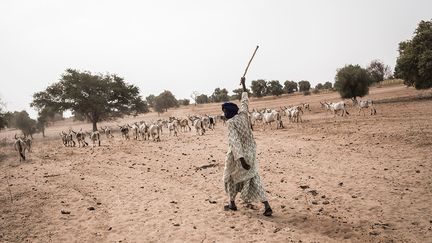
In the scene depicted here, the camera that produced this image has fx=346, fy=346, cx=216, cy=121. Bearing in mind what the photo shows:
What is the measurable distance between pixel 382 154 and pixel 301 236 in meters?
6.93

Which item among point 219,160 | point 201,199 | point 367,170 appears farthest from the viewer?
point 219,160

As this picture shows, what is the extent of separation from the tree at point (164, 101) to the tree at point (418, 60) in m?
57.4

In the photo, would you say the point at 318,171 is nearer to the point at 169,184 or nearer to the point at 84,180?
the point at 169,184

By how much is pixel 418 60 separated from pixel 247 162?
34.6 meters

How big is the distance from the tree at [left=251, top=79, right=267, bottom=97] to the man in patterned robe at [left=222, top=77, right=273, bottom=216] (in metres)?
88.4

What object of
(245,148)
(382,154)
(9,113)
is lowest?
(382,154)

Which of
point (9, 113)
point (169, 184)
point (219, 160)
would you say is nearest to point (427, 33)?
point (219, 160)

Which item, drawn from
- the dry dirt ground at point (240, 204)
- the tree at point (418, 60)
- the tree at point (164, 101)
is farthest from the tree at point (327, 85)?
the dry dirt ground at point (240, 204)

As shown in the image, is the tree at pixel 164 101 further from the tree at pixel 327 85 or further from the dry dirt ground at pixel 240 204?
the dry dirt ground at pixel 240 204

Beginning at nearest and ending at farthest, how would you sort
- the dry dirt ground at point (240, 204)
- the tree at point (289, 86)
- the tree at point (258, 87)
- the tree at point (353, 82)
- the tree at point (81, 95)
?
the dry dirt ground at point (240, 204)
the tree at point (353, 82)
the tree at point (81, 95)
the tree at point (258, 87)
the tree at point (289, 86)

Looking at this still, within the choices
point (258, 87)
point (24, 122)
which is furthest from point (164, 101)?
point (24, 122)

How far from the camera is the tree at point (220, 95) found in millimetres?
107088

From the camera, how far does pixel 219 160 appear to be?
13.1 metres

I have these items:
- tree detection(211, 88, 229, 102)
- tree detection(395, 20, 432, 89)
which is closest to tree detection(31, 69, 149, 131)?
tree detection(395, 20, 432, 89)
